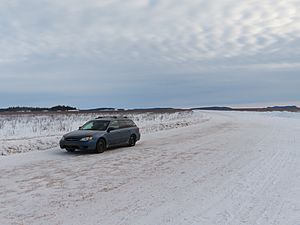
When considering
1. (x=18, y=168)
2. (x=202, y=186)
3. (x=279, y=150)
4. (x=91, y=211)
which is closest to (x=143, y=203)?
(x=91, y=211)

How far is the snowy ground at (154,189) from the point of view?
19.8 feet

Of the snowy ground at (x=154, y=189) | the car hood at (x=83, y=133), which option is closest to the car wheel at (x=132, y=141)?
the car hood at (x=83, y=133)

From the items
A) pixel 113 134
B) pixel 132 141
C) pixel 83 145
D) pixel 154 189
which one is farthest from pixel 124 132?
pixel 154 189

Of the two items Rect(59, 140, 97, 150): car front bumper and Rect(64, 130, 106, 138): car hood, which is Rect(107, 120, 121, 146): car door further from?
Rect(59, 140, 97, 150): car front bumper

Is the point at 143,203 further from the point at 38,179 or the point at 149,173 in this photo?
the point at 38,179

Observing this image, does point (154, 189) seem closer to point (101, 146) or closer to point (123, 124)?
point (101, 146)

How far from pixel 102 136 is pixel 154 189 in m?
7.47

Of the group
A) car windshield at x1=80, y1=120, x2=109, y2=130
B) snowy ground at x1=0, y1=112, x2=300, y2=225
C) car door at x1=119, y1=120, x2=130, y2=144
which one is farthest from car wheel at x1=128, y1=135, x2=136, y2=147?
snowy ground at x1=0, y1=112, x2=300, y2=225

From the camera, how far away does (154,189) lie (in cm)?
793

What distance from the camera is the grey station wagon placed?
14.5 m

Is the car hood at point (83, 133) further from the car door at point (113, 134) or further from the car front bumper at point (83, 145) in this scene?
the car door at point (113, 134)

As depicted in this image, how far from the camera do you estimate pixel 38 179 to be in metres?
9.12

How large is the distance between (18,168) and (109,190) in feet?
14.1

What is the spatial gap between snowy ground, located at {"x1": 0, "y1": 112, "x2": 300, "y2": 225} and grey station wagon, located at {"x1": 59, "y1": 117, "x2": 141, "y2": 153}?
1.36 meters
